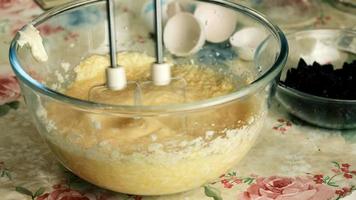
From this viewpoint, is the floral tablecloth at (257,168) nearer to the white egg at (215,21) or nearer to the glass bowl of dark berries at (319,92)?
the glass bowl of dark berries at (319,92)

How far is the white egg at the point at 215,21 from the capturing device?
88 cm

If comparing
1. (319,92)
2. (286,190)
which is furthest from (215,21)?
(286,190)

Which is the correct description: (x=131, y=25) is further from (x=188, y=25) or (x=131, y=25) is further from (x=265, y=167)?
(x=265, y=167)

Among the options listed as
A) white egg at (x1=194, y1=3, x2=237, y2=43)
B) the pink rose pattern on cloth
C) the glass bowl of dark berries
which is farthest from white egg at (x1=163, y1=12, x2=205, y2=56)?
the pink rose pattern on cloth

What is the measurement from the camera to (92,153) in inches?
24.7

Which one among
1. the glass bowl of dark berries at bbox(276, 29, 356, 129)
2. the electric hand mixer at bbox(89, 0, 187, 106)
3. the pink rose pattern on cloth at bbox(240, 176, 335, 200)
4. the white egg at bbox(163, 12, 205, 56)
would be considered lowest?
the pink rose pattern on cloth at bbox(240, 176, 335, 200)

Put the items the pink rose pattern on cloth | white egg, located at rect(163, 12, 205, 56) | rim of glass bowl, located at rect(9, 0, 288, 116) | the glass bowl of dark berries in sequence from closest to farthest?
rim of glass bowl, located at rect(9, 0, 288, 116) → the pink rose pattern on cloth → the glass bowl of dark berries → white egg, located at rect(163, 12, 205, 56)

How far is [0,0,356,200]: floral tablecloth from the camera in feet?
2.33

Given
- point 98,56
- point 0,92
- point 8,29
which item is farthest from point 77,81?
point 8,29

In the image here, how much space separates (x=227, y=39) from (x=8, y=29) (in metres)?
→ 0.42

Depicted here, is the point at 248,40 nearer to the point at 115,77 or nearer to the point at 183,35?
the point at 183,35

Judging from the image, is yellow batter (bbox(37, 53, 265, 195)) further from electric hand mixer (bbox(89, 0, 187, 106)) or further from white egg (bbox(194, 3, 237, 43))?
white egg (bbox(194, 3, 237, 43))

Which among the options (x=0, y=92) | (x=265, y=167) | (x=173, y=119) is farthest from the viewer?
(x=0, y=92)

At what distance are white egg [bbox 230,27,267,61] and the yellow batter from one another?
0.19 meters
